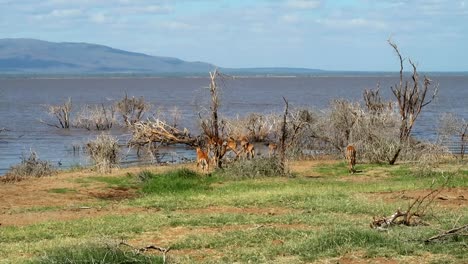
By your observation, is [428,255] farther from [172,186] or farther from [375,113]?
[375,113]

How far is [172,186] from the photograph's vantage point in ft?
69.9

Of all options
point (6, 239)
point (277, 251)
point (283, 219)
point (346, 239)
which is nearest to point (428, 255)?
point (346, 239)

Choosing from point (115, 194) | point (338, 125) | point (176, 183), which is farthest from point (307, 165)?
point (115, 194)

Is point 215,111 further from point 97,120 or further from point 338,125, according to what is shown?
point 97,120

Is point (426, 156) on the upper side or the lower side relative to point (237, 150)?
upper

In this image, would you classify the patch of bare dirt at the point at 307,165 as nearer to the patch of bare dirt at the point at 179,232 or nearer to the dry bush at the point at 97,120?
the patch of bare dirt at the point at 179,232

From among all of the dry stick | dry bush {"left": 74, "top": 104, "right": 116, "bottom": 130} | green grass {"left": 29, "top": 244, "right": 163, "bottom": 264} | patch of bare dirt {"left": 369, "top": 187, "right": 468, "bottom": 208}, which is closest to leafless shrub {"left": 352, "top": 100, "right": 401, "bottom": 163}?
patch of bare dirt {"left": 369, "top": 187, "right": 468, "bottom": 208}

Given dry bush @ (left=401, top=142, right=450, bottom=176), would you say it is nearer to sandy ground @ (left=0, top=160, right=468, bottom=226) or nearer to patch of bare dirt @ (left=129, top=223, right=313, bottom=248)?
sandy ground @ (left=0, top=160, right=468, bottom=226)

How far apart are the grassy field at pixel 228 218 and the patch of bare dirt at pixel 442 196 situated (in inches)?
0.9

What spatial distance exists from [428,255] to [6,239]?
6.77m

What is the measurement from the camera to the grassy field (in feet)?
34.2

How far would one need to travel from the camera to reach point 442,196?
17.2m

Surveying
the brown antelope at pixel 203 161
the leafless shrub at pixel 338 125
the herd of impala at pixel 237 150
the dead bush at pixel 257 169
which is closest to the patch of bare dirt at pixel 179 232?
the dead bush at pixel 257 169

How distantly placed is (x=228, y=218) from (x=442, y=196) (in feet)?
18.0
